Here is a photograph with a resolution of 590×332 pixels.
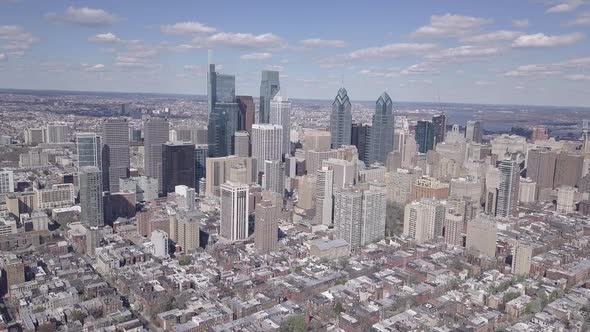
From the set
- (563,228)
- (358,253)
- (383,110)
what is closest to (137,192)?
(358,253)

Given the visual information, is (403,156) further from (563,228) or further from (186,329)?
(186,329)

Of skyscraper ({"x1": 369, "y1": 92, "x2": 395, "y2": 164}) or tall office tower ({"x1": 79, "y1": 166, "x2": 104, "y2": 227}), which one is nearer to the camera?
tall office tower ({"x1": 79, "y1": 166, "x2": 104, "y2": 227})

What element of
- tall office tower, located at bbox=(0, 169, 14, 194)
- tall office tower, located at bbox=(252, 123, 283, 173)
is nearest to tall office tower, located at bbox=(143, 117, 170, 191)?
tall office tower, located at bbox=(252, 123, 283, 173)

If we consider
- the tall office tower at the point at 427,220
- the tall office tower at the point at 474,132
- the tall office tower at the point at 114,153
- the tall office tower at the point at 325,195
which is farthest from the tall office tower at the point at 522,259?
the tall office tower at the point at 474,132

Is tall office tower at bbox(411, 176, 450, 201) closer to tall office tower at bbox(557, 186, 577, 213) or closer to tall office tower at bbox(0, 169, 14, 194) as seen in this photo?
tall office tower at bbox(557, 186, 577, 213)

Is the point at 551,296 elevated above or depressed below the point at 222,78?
below

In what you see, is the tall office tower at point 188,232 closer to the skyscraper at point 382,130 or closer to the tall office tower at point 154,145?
the tall office tower at point 154,145
